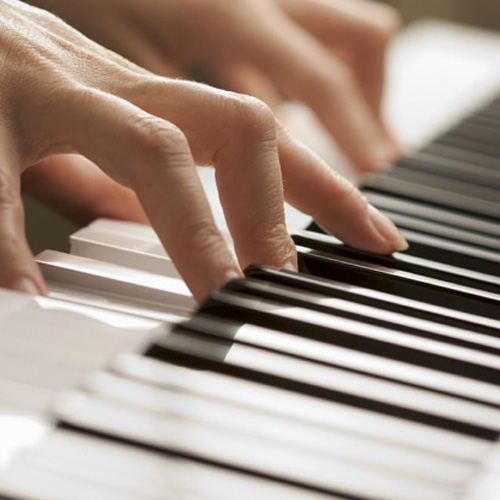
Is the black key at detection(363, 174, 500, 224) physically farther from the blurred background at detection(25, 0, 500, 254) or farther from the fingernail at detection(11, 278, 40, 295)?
the blurred background at detection(25, 0, 500, 254)

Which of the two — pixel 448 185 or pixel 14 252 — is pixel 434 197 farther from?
pixel 14 252

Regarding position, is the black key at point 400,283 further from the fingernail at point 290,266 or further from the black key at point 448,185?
the black key at point 448,185

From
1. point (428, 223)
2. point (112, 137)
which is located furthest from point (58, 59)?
point (428, 223)

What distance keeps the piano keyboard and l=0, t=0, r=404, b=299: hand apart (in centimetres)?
3

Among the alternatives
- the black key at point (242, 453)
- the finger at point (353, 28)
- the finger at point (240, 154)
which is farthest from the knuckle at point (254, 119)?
the finger at point (353, 28)

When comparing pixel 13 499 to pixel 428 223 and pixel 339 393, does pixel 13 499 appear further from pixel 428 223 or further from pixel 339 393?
pixel 428 223

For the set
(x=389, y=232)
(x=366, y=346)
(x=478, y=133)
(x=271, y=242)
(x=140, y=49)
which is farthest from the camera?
(x=140, y=49)

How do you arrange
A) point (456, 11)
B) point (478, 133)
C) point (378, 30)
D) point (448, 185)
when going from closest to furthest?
point (448, 185), point (478, 133), point (378, 30), point (456, 11)

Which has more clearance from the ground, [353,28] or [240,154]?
[353,28]

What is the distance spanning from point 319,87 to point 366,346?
3.14ft

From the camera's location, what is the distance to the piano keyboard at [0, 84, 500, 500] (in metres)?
0.42

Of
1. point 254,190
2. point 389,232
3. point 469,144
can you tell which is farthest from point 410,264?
point 469,144

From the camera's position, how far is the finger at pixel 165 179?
649 millimetres

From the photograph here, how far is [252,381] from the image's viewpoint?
0.51 metres
